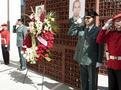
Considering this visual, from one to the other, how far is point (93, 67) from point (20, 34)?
5375mm

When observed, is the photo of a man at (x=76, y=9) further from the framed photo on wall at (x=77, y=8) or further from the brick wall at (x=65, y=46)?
the brick wall at (x=65, y=46)

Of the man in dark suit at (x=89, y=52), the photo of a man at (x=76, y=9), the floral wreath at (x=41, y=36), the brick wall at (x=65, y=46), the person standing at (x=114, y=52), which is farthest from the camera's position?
the brick wall at (x=65, y=46)

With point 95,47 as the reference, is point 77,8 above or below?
above

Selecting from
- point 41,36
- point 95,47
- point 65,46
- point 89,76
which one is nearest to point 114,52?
point 95,47

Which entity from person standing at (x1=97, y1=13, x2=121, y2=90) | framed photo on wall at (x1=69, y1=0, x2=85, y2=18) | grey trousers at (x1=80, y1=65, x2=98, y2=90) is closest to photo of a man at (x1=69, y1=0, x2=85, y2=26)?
framed photo on wall at (x1=69, y1=0, x2=85, y2=18)

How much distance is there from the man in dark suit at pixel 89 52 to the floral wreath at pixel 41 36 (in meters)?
1.43

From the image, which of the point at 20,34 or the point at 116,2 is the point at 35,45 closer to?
the point at 116,2

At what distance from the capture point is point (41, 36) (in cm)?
852

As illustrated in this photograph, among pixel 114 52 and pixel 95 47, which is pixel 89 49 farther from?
pixel 114 52

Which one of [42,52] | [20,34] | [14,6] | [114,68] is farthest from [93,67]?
[14,6]

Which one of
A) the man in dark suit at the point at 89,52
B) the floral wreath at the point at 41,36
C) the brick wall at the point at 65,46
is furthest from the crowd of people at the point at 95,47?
the brick wall at the point at 65,46

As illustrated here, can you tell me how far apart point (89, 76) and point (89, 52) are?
50cm

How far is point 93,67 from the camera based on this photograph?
23.0ft

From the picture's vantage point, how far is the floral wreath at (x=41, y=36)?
8484 mm
